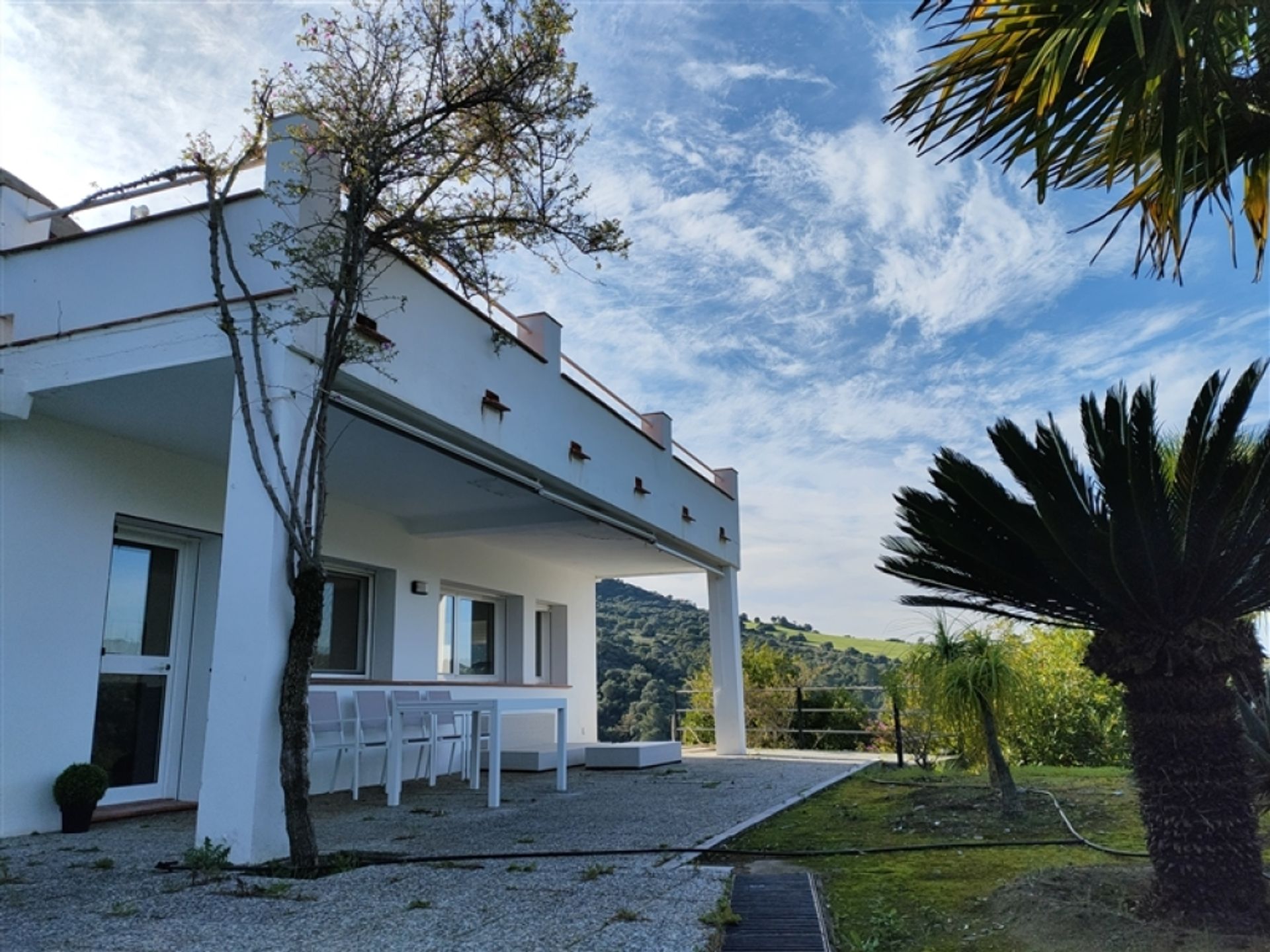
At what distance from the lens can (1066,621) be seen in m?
3.92

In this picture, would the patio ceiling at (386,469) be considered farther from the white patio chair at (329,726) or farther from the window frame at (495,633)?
the white patio chair at (329,726)

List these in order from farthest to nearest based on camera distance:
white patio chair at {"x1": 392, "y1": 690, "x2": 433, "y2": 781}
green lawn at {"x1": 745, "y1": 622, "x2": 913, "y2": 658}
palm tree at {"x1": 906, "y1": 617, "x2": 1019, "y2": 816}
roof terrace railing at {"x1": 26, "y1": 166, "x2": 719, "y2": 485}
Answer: green lawn at {"x1": 745, "y1": 622, "x2": 913, "y2": 658} < white patio chair at {"x1": 392, "y1": 690, "x2": 433, "y2": 781} < palm tree at {"x1": 906, "y1": 617, "x2": 1019, "y2": 816} < roof terrace railing at {"x1": 26, "y1": 166, "x2": 719, "y2": 485}

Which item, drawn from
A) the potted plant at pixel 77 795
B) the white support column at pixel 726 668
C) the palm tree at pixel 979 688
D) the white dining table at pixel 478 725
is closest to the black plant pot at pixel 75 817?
the potted plant at pixel 77 795

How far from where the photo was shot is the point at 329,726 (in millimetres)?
7969

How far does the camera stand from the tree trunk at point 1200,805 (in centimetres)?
321

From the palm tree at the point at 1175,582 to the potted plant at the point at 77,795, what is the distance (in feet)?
19.3

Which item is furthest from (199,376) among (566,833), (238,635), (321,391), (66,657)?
(566,833)

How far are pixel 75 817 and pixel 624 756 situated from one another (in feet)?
20.6

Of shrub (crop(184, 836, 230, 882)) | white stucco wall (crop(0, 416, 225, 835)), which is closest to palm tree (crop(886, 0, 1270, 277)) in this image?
shrub (crop(184, 836, 230, 882))

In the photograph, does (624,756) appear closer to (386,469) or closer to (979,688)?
(386,469)

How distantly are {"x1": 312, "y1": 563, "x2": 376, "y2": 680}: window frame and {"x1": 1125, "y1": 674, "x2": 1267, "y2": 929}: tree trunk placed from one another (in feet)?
26.3

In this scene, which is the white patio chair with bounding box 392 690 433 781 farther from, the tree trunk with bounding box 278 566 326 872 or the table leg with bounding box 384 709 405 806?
the tree trunk with bounding box 278 566 326 872

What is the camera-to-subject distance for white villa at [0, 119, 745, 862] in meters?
4.84

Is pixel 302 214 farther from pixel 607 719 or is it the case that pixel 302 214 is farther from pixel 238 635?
pixel 607 719
